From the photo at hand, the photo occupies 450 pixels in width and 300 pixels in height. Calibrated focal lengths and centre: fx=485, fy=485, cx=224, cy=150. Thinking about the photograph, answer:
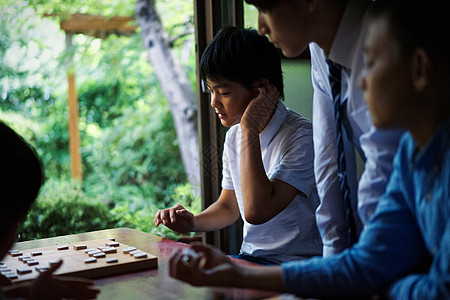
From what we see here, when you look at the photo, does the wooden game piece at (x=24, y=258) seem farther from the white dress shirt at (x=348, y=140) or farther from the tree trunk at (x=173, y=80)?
the tree trunk at (x=173, y=80)

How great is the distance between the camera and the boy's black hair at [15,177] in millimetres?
1006

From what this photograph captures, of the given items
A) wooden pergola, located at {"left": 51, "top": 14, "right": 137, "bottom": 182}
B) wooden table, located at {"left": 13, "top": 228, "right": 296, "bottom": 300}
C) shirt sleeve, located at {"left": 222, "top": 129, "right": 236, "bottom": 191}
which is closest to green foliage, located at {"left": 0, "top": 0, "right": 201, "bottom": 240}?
wooden pergola, located at {"left": 51, "top": 14, "right": 137, "bottom": 182}

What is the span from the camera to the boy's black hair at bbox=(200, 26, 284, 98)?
1673 millimetres

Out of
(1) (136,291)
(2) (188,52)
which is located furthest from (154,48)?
(1) (136,291)

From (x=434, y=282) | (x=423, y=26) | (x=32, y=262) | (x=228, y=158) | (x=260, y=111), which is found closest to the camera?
(x=434, y=282)

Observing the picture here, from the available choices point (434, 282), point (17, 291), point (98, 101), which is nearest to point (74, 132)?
point (98, 101)

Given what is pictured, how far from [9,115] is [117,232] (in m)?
3.63

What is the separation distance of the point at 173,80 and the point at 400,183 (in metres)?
3.74

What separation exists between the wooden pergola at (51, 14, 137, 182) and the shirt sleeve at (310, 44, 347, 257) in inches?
152

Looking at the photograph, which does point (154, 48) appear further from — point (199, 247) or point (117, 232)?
point (199, 247)

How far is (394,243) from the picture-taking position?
0.91 m

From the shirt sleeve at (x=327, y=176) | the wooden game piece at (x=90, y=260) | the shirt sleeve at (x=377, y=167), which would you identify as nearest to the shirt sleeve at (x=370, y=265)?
the shirt sleeve at (x=377, y=167)

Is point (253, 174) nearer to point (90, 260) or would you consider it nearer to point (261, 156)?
point (261, 156)

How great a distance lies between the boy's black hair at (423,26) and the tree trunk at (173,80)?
11.4 ft
